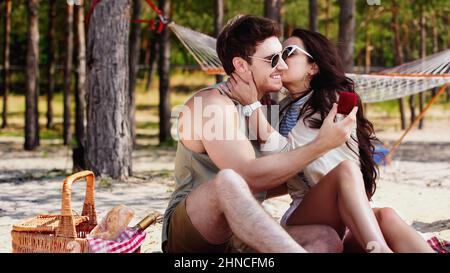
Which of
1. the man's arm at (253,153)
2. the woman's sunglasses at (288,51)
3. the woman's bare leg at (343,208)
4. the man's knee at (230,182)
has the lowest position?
the woman's bare leg at (343,208)

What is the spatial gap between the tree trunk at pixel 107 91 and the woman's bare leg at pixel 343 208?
3983 millimetres

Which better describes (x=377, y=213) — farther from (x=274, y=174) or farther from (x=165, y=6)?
(x=165, y=6)

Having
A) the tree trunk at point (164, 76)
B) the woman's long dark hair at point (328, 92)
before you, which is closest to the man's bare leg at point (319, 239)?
the woman's long dark hair at point (328, 92)

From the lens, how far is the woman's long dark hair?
9.19ft

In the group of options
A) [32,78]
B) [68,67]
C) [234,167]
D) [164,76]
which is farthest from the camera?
[68,67]

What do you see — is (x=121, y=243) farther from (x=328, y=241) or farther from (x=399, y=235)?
(x=399, y=235)

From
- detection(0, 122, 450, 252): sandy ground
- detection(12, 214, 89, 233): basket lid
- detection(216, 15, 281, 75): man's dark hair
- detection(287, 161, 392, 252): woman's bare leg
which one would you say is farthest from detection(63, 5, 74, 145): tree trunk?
detection(287, 161, 392, 252): woman's bare leg

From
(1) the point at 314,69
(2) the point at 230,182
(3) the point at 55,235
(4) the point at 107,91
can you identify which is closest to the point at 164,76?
(4) the point at 107,91

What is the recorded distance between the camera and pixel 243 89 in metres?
2.62

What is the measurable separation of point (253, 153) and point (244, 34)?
425 millimetres

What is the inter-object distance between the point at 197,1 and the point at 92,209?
483 inches

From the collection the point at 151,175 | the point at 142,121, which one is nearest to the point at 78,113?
the point at 151,175

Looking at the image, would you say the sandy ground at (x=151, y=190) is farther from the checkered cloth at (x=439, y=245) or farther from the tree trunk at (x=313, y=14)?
the tree trunk at (x=313, y=14)

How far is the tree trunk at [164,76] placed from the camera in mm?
12078
